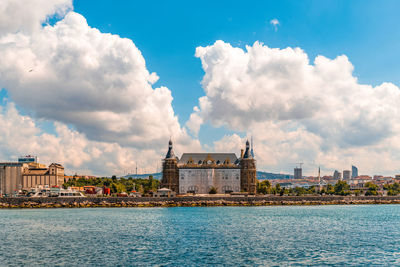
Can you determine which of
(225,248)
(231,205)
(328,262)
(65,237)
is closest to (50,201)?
(231,205)

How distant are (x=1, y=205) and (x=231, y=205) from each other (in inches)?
3114

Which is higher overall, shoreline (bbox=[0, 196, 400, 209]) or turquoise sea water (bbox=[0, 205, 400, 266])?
turquoise sea water (bbox=[0, 205, 400, 266])

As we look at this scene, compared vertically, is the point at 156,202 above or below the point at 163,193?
below

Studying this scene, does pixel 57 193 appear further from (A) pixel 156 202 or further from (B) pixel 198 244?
(B) pixel 198 244

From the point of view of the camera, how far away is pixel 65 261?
49.3m

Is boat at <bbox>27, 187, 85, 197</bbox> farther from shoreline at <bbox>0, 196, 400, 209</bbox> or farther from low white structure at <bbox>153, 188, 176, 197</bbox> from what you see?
low white structure at <bbox>153, 188, 176, 197</bbox>

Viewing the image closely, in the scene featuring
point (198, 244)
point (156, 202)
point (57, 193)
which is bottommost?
point (156, 202)

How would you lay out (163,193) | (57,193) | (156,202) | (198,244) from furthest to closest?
(163,193) → (57,193) → (156,202) → (198,244)

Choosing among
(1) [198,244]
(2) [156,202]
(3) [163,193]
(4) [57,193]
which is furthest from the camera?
(3) [163,193]

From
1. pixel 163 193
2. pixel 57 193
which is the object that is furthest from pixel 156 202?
pixel 57 193

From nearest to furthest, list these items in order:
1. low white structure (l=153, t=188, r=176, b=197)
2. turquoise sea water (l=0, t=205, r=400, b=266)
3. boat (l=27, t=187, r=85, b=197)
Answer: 1. turquoise sea water (l=0, t=205, r=400, b=266)
2. boat (l=27, t=187, r=85, b=197)
3. low white structure (l=153, t=188, r=176, b=197)

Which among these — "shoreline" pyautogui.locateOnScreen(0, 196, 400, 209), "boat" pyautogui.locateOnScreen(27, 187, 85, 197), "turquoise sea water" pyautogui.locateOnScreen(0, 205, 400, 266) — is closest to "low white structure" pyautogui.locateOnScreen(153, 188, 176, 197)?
"shoreline" pyautogui.locateOnScreen(0, 196, 400, 209)

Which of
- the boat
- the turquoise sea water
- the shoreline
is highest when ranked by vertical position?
the boat

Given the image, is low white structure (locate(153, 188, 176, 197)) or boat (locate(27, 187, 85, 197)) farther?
low white structure (locate(153, 188, 176, 197))
